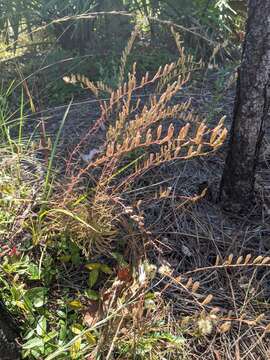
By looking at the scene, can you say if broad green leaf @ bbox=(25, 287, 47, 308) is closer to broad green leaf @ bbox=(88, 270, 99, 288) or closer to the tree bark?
broad green leaf @ bbox=(88, 270, 99, 288)

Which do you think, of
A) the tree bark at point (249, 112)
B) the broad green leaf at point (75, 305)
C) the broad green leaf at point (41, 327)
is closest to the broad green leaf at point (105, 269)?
the broad green leaf at point (75, 305)

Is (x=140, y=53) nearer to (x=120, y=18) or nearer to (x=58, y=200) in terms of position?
(x=120, y=18)

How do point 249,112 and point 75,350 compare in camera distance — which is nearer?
point 75,350

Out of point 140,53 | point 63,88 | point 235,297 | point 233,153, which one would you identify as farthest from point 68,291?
point 140,53

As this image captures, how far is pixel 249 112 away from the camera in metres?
1.57

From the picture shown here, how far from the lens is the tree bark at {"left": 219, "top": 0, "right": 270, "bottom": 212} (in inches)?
57.3

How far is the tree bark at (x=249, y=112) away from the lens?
1.46 m

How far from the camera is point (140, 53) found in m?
2.99

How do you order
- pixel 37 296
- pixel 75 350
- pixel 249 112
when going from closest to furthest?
pixel 75 350
pixel 37 296
pixel 249 112

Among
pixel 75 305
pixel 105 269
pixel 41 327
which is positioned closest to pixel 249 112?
pixel 105 269

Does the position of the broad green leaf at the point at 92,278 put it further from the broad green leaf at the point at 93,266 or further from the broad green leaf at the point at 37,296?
the broad green leaf at the point at 37,296

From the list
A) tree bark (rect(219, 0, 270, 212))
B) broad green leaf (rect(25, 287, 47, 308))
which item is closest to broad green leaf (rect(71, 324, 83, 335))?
broad green leaf (rect(25, 287, 47, 308))

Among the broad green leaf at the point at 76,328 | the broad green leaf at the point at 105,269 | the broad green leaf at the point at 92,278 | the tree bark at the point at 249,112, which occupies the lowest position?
the broad green leaf at the point at 76,328

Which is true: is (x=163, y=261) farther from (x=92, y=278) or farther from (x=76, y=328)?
(x=76, y=328)
